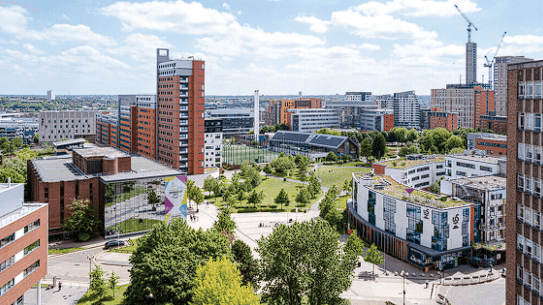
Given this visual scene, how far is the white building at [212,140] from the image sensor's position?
102 m

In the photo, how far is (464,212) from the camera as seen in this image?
50.3m

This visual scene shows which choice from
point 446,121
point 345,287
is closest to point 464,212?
point 345,287

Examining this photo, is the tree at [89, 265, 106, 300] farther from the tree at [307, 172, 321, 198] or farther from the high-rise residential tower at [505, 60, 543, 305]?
the tree at [307, 172, 321, 198]

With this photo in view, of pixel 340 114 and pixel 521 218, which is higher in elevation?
pixel 340 114

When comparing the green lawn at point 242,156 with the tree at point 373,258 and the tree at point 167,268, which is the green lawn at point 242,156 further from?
the tree at point 167,268

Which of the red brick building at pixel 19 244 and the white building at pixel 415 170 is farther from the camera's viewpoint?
the white building at pixel 415 170

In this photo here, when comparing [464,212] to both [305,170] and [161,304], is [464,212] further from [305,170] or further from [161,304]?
[305,170]

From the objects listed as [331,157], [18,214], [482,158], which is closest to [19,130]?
[331,157]

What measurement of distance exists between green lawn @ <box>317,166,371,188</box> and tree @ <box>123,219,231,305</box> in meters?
60.5

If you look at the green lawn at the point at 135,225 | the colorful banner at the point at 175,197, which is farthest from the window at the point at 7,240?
the colorful banner at the point at 175,197

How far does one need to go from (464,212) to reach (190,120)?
5745 cm

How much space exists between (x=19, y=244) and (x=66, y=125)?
466 ft

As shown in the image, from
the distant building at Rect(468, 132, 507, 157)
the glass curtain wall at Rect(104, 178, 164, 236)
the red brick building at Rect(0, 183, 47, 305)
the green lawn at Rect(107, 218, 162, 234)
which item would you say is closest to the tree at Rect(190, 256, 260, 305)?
the red brick building at Rect(0, 183, 47, 305)

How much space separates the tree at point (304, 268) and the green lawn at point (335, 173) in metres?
60.7
